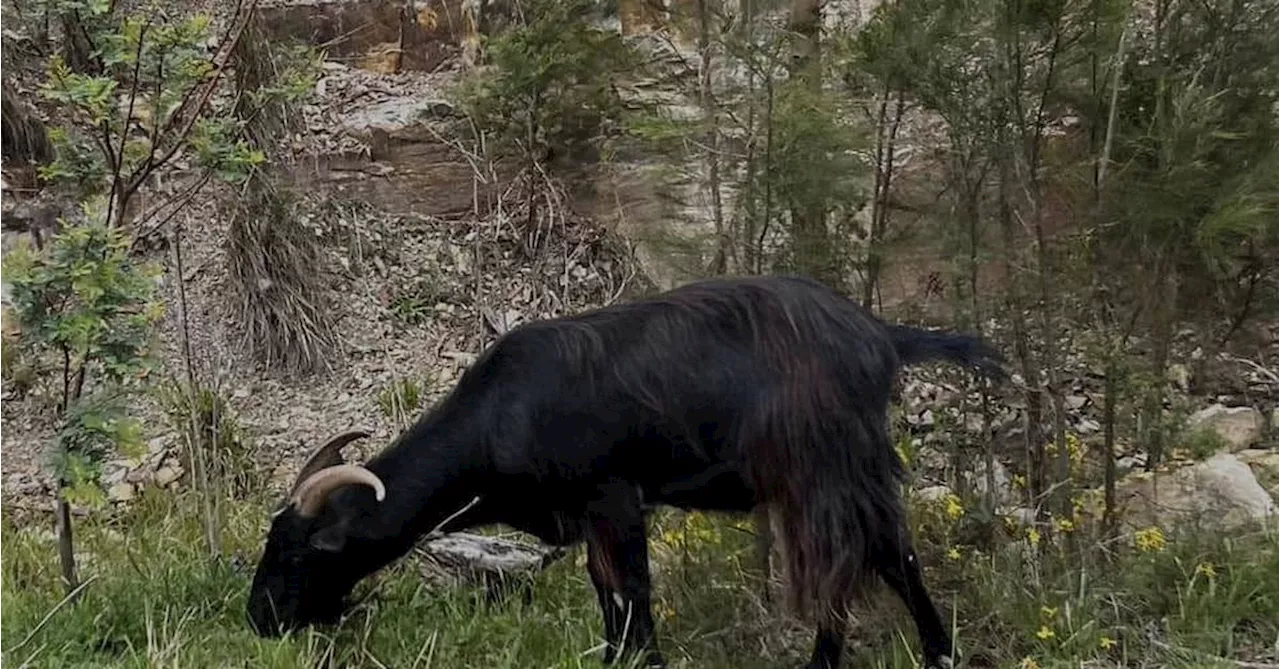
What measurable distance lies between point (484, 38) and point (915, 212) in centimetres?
399

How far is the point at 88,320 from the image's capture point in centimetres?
504

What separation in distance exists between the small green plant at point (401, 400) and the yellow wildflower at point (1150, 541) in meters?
3.96

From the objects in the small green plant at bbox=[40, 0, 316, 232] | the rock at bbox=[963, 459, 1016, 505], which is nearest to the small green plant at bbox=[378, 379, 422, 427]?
the small green plant at bbox=[40, 0, 316, 232]

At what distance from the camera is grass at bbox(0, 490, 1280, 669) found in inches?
196

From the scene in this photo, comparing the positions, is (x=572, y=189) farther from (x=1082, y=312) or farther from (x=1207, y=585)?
(x=1207, y=585)

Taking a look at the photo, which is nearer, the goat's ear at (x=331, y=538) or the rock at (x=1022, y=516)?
the goat's ear at (x=331, y=538)

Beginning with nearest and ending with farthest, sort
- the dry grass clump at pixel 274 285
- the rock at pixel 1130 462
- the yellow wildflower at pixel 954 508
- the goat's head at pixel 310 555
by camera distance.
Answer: the goat's head at pixel 310 555
the yellow wildflower at pixel 954 508
the rock at pixel 1130 462
the dry grass clump at pixel 274 285

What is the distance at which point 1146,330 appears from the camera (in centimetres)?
561

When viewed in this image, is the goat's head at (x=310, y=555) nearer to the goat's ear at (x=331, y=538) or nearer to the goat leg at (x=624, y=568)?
the goat's ear at (x=331, y=538)

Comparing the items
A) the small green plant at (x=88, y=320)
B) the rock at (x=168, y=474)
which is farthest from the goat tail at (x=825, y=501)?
the rock at (x=168, y=474)

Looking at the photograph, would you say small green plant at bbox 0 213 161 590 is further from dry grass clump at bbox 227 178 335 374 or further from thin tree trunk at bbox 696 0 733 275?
dry grass clump at bbox 227 178 335 374

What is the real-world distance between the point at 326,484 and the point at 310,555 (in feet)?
0.99

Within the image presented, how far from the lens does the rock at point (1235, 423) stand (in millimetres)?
6688

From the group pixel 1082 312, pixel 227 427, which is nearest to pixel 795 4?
pixel 1082 312
